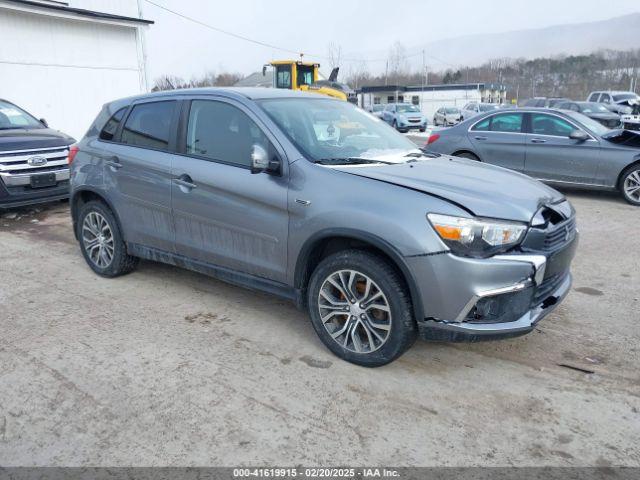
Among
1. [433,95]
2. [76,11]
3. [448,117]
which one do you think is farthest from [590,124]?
[433,95]

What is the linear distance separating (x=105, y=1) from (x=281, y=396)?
51.7ft

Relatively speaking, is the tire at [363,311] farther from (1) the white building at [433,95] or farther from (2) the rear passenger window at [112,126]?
(1) the white building at [433,95]

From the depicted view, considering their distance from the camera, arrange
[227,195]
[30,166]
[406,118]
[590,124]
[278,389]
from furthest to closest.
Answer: [406,118] → [590,124] → [30,166] → [227,195] → [278,389]

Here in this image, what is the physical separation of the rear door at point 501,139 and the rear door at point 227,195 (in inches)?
256

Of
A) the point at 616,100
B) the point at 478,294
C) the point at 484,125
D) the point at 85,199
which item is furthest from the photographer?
the point at 616,100

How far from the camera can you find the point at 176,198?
420 centimetres

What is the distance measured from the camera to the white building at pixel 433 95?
58.2m

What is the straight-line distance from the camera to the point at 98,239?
5.11 m

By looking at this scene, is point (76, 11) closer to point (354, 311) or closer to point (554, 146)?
point (554, 146)

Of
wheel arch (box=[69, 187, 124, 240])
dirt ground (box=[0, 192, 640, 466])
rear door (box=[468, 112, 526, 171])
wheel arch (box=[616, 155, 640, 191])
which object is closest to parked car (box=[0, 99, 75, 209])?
wheel arch (box=[69, 187, 124, 240])

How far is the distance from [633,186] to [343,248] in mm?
6837

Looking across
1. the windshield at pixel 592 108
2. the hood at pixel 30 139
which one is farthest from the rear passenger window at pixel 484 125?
the windshield at pixel 592 108

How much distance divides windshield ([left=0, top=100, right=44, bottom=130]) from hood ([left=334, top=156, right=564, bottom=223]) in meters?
7.35

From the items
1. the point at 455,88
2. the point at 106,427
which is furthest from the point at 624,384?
the point at 455,88
